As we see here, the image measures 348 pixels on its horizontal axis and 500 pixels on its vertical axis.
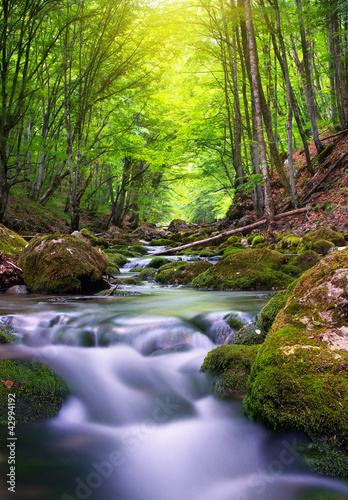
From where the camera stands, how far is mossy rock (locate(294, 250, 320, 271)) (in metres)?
6.68

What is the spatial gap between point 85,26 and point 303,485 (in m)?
13.6

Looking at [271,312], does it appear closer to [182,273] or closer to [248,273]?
[248,273]

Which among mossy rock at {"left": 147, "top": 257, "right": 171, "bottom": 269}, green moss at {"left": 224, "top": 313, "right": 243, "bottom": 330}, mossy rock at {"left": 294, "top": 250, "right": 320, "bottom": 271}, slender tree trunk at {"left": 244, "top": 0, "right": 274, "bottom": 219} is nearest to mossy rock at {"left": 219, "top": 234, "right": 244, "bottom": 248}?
mossy rock at {"left": 147, "top": 257, "right": 171, "bottom": 269}

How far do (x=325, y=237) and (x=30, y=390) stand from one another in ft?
22.4

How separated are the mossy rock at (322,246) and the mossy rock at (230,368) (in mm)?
4890

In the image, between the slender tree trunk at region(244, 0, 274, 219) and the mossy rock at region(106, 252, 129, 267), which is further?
the mossy rock at region(106, 252, 129, 267)

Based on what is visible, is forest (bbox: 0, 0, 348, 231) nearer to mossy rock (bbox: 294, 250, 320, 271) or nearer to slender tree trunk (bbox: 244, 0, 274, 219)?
slender tree trunk (bbox: 244, 0, 274, 219)

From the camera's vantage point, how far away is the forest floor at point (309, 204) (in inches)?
374

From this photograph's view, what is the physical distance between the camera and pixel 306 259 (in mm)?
6793

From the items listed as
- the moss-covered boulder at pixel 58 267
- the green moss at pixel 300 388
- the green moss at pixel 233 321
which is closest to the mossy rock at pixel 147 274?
the moss-covered boulder at pixel 58 267

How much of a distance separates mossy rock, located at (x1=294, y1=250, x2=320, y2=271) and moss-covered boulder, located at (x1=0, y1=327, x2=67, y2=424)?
18.4 feet

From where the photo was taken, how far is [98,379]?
298 cm

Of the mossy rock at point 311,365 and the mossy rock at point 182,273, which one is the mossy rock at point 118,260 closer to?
the mossy rock at point 182,273

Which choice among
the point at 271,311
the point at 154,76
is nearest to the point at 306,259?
the point at 271,311
